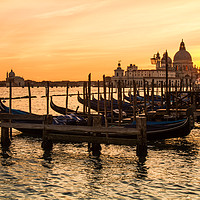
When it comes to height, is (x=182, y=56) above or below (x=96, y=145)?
A: above

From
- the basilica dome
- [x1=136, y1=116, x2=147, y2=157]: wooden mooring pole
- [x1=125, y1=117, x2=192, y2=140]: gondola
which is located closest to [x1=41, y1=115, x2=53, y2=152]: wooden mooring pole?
[x1=136, y1=116, x2=147, y2=157]: wooden mooring pole

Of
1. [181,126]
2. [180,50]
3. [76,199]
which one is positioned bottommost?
[76,199]

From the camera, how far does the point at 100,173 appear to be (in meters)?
9.16

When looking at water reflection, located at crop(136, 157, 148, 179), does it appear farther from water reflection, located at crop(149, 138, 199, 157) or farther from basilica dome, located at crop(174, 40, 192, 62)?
basilica dome, located at crop(174, 40, 192, 62)

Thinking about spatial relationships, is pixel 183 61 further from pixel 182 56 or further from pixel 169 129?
pixel 169 129

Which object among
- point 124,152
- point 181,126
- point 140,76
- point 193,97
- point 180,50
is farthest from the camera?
point 180,50

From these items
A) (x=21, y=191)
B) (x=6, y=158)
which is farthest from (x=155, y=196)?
(x=6, y=158)

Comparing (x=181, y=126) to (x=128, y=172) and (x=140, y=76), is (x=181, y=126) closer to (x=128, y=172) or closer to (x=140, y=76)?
(x=128, y=172)

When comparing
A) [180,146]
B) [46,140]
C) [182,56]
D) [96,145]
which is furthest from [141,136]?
[182,56]

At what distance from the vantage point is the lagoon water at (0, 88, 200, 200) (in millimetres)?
7687

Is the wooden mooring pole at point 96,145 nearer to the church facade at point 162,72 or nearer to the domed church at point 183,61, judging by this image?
the church facade at point 162,72

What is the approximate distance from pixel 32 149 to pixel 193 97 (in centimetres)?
913

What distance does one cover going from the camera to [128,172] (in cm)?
923

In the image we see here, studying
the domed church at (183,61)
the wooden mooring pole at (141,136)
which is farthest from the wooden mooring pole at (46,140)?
the domed church at (183,61)
